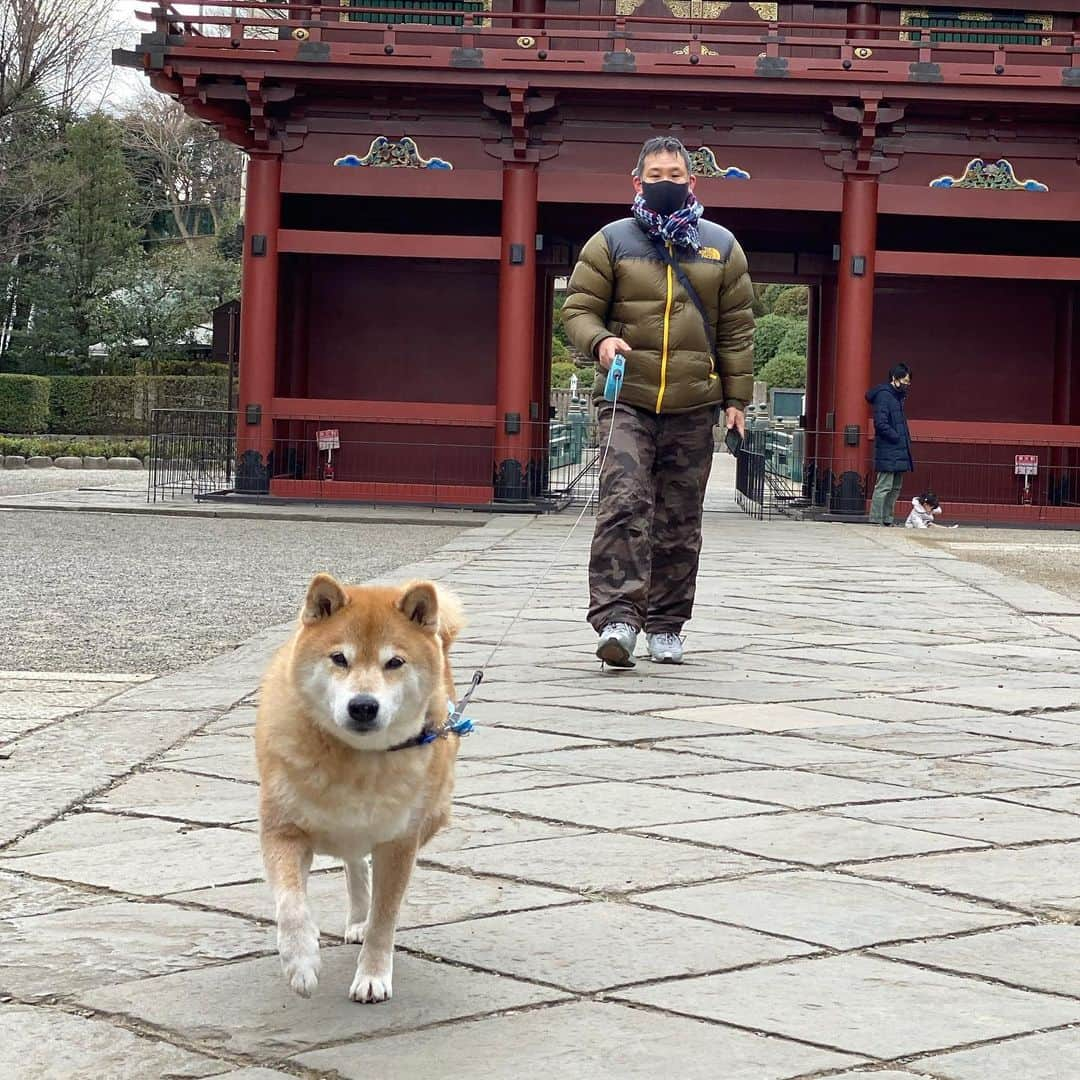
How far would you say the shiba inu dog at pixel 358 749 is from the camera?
8.88 feet

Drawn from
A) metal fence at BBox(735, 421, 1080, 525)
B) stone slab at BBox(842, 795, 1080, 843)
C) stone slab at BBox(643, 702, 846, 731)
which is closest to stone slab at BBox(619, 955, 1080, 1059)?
stone slab at BBox(842, 795, 1080, 843)

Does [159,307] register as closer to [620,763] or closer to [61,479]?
[61,479]

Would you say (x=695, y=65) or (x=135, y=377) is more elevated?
(x=695, y=65)

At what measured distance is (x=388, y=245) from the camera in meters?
16.4

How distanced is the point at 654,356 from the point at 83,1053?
4108 millimetres

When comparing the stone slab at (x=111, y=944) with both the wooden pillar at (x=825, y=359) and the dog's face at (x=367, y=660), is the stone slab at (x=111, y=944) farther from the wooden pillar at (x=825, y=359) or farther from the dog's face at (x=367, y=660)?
the wooden pillar at (x=825, y=359)

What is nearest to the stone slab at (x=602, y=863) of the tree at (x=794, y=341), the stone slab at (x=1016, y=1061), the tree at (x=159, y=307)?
the stone slab at (x=1016, y=1061)

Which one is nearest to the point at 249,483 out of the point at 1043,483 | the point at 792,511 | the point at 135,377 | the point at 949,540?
the point at 792,511

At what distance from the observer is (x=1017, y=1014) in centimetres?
266

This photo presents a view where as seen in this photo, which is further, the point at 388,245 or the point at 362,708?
the point at 388,245

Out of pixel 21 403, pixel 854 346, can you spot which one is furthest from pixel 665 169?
pixel 21 403

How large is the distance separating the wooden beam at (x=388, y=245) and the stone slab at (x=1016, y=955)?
1396 centimetres

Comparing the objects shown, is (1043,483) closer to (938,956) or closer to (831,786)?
(831,786)

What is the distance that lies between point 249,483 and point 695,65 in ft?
19.8
